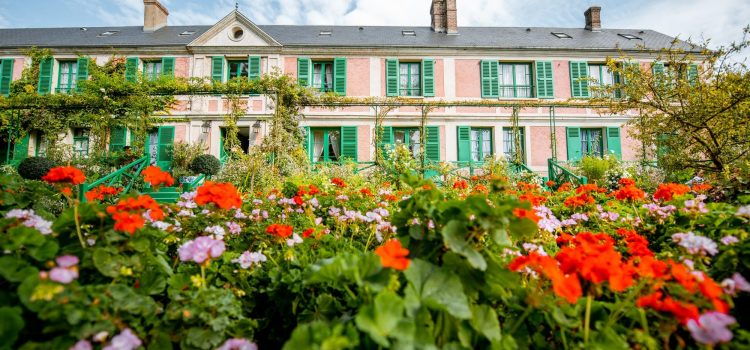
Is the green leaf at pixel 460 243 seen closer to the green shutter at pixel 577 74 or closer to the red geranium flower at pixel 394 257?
the red geranium flower at pixel 394 257

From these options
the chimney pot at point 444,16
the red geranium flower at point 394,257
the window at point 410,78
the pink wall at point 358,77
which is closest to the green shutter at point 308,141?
the pink wall at point 358,77

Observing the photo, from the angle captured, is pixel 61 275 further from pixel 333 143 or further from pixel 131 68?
pixel 131 68

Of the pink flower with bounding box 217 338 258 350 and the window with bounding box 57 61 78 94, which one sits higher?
the window with bounding box 57 61 78 94

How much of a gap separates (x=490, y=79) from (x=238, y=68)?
983cm

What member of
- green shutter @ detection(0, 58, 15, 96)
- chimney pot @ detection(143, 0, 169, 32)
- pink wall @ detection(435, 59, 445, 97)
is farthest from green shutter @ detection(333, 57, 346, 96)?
green shutter @ detection(0, 58, 15, 96)

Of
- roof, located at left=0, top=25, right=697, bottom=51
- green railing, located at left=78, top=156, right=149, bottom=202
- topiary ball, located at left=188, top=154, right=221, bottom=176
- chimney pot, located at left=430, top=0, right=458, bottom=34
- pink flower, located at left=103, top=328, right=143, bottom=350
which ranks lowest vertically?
pink flower, located at left=103, top=328, right=143, bottom=350

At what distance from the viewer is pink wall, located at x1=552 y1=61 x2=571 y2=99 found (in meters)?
13.6

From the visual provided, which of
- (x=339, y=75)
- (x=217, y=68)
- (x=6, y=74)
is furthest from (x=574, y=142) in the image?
(x=6, y=74)

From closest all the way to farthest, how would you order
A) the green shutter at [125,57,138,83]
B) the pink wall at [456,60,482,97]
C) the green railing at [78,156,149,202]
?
the green railing at [78,156,149,202]
the green shutter at [125,57,138,83]
the pink wall at [456,60,482,97]

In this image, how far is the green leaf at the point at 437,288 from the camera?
3.02 feet

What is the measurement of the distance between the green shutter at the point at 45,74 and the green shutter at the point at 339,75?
10.6 m

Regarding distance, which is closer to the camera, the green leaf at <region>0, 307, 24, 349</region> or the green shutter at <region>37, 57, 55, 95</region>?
the green leaf at <region>0, 307, 24, 349</region>

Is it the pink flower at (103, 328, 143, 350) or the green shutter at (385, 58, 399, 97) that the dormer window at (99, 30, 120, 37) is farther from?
the pink flower at (103, 328, 143, 350)

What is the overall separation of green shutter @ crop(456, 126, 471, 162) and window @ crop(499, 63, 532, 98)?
2380 mm
